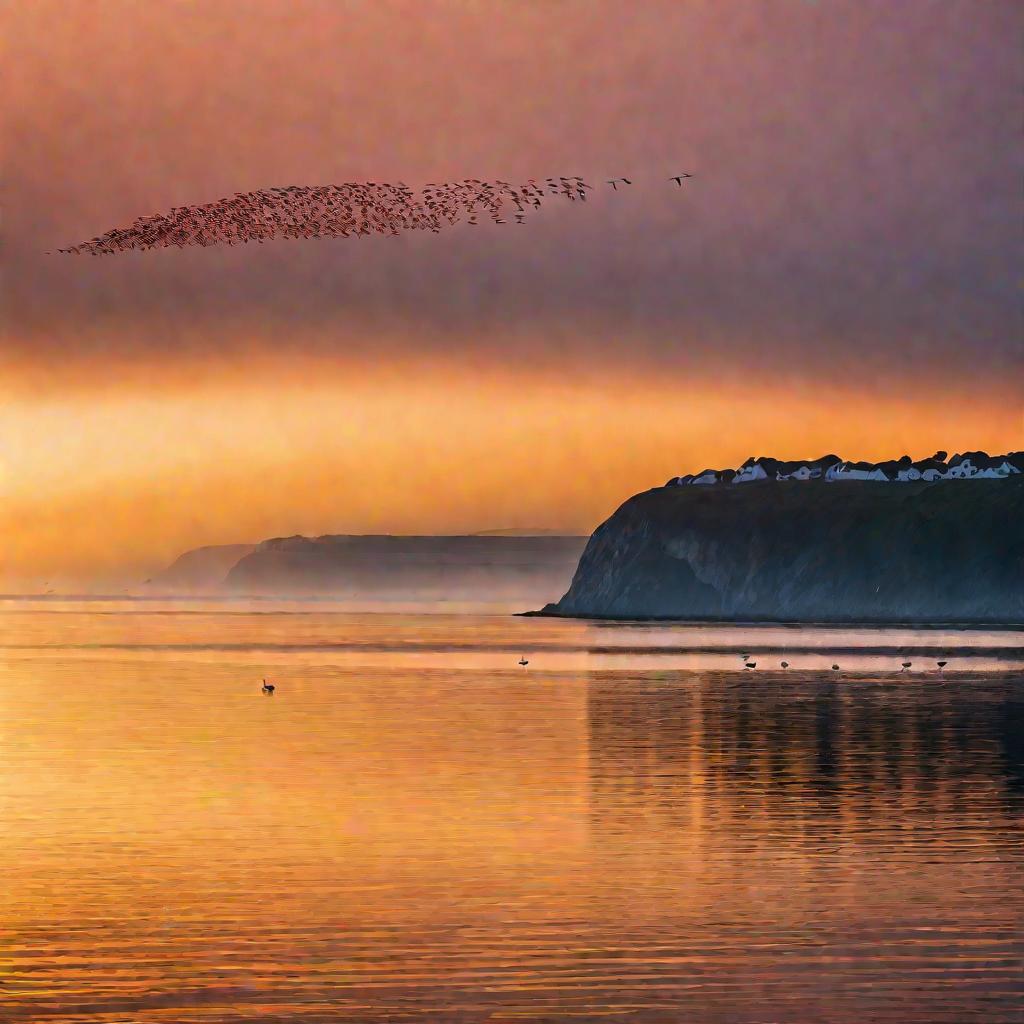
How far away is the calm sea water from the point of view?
20.2 metres

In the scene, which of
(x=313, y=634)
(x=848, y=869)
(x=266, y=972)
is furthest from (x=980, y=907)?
(x=313, y=634)

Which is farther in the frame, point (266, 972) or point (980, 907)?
point (980, 907)

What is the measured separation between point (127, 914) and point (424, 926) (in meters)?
4.04

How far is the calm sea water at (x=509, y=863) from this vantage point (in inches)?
797

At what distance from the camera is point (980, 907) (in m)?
25.0

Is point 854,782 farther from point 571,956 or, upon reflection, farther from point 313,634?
point 313,634

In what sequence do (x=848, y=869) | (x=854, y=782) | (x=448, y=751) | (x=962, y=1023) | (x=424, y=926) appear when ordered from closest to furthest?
(x=962, y=1023)
(x=424, y=926)
(x=848, y=869)
(x=854, y=782)
(x=448, y=751)

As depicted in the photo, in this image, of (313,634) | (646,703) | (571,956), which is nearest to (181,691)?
(646,703)

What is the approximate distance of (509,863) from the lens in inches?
1138

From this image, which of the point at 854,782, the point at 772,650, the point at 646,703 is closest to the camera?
the point at 854,782

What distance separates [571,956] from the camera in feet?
72.1

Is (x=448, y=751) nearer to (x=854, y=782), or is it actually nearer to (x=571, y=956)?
(x=854, y=782)

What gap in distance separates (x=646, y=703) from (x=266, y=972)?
47.8m

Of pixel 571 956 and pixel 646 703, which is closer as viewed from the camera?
pixel 571 956
